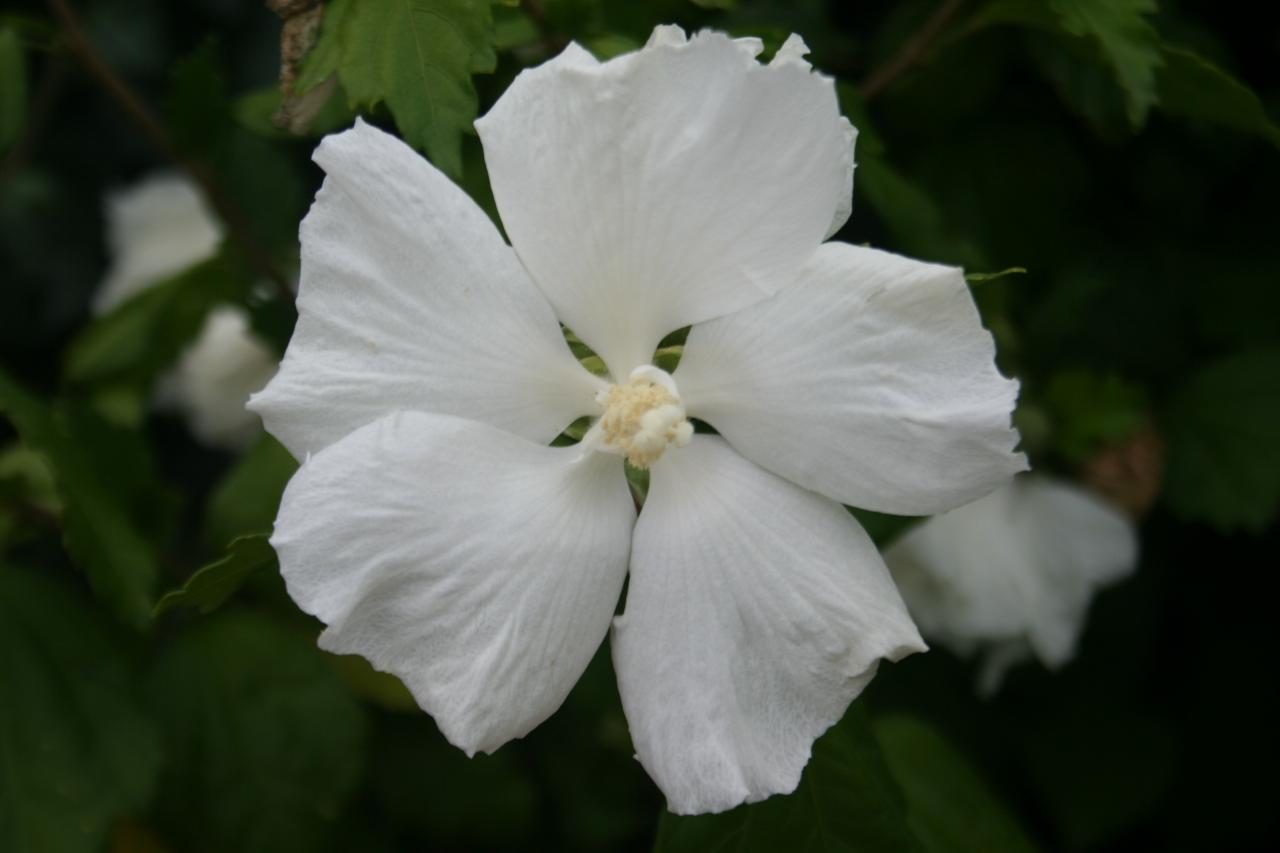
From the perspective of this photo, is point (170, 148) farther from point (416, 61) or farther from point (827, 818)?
point (827, 818)

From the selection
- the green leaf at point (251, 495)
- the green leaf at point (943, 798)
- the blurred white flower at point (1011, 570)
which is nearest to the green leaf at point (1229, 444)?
the blurred white flower at point (1011, 570)

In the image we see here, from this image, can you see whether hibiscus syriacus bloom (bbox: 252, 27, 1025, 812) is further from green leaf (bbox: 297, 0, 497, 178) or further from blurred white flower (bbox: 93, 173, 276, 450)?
blurred white flower (bbox: 93, 173, 276, 450)

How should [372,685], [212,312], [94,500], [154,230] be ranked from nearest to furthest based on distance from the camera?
1. [94,500]
2. [372,685]
3. [212,312]
4. [154,230]

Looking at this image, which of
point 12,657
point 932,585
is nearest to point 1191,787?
point 932,585

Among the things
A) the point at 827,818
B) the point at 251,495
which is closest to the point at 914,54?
the point at 827,818

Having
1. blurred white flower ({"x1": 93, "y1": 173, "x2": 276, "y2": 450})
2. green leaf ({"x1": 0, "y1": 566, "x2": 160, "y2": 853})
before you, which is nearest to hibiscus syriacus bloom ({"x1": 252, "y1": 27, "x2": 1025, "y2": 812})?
green leaf ({"x1": 0, "y1": 566, "x2": 160, "y2": 853})

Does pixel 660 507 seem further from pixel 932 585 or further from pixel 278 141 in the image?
pixel 278 141
